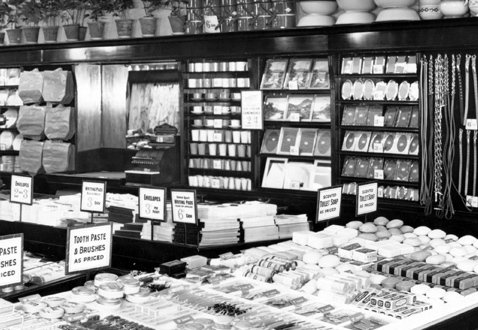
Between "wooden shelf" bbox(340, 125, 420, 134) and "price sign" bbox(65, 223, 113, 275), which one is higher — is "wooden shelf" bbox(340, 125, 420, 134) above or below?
above

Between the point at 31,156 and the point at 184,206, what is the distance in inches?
237

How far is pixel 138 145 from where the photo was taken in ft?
33.4

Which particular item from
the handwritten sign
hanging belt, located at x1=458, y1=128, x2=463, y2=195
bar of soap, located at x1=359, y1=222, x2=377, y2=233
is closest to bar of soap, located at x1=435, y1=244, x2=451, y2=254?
bar of soap, located at x1=359, y1=222, x2=377, y2=233

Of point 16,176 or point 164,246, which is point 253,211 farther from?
point 16,176

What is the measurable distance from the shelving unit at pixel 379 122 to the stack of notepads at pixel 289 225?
1987 millimetres

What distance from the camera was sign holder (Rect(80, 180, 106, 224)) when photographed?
6.71 meters

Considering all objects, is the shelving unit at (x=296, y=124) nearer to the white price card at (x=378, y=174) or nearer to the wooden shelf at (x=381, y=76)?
the wooden shelf at (x=381, y=76)

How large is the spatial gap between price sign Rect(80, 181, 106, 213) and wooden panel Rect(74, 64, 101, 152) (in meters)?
4.65

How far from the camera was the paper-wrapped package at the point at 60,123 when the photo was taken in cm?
1123

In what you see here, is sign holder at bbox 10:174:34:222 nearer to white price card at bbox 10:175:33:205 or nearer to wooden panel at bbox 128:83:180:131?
white price card at bbox 10:175:33:205

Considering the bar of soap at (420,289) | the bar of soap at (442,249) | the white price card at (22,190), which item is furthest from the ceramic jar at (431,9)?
the white price card at (22,190)

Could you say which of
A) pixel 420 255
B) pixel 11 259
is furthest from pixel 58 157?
pixel 420 255

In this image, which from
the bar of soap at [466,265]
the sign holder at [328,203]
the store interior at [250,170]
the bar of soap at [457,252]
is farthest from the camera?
the sign holder at [328,203]

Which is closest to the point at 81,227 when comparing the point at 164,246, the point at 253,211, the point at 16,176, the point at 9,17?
the point at 164,246
